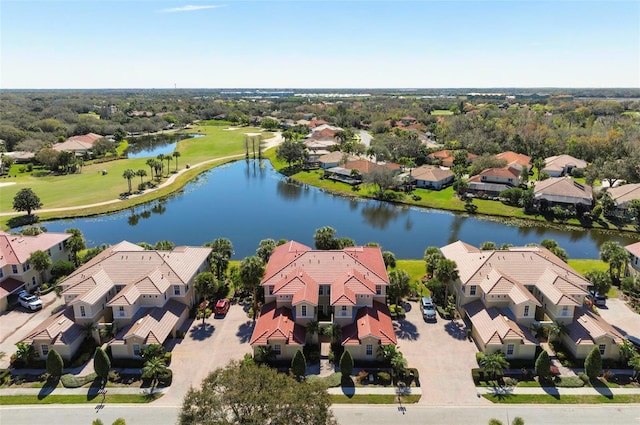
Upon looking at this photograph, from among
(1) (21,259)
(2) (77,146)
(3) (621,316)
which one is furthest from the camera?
(2) (77,146)

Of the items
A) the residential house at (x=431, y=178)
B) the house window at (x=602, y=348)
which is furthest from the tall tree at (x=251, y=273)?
the residential house at (x=431, y=178)

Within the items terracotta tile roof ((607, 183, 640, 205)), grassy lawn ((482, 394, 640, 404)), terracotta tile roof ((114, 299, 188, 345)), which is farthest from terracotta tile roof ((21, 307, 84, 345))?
terracotta tile roof ((607, 183, 640, 205))

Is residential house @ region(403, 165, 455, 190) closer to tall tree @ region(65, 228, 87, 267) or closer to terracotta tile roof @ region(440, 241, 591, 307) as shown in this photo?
terracotta tile roof @ region(440, 241, 591, 307)

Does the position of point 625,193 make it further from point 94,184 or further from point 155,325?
point 94,184

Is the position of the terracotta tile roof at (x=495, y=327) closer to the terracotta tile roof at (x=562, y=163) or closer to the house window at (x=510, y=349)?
the house window at (x=510, y=349)

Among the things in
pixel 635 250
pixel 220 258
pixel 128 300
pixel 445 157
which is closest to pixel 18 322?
pixel 128 300

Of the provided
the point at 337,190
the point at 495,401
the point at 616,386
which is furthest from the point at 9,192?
the point at 616,386

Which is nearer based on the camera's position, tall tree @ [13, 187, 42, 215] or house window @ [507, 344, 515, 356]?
house window @ [507, 344, 515, 356]
